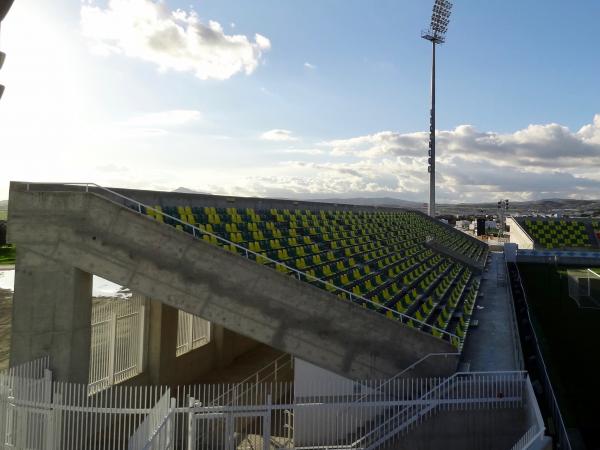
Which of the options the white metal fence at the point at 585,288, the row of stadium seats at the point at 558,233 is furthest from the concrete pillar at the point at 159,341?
the row of stadium seats at the point at 558,233

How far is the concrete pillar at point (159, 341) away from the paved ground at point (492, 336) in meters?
8.86

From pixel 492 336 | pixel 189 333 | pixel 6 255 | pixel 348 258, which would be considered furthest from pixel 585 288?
pixel 6 255

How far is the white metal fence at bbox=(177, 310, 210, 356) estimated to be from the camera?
15.0 metres

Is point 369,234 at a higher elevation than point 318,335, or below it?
higher

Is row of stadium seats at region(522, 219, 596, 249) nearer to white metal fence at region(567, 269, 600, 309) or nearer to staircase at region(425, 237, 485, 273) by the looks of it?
white metal fence at region(567, 269, 600, 309)

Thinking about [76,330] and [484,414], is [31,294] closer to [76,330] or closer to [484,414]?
[76,330]

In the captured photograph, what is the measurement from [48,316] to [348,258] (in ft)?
32.5

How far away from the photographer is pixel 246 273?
32.3 feet

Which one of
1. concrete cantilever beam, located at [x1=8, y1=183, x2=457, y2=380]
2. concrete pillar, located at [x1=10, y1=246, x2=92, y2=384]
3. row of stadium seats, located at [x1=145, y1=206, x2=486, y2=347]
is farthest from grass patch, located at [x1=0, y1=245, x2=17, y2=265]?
concrete cantilever beam, located at [x1=8, y1=183, x2=457, y2=380]

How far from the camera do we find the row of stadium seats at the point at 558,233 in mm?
44125

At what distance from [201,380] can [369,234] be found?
10951 millimetres

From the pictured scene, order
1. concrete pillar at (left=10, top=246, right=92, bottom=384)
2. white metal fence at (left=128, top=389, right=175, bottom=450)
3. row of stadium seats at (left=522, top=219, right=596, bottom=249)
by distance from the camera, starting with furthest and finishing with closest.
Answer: row of stadium seats at (left=522, top=219, right=596, bottom=249) → concrete pillar at (left=10, top=246, right=92, bottom=384) → white metal fence at (left=128, top=389, right=175, bottom=450)

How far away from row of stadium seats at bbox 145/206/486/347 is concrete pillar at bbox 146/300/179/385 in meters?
3.43

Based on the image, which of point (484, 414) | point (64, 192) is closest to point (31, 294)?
point (64, 192)
